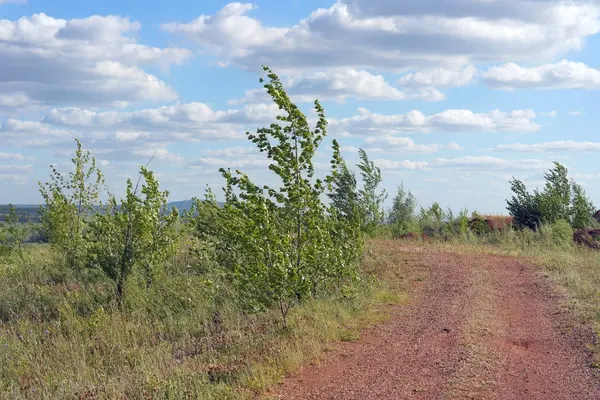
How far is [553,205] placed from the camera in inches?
1092

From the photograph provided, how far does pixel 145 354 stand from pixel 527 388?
5417 mm

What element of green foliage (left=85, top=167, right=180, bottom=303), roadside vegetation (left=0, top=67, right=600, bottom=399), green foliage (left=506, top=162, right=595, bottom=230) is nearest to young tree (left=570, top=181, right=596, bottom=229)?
green foliage (left=506, top=162, right=595, bottom=230)

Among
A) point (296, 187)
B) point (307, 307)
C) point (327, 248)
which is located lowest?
point (307, 307)

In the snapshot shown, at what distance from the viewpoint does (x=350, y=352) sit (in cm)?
936

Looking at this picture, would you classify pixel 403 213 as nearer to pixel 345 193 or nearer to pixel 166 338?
pixel 345 193

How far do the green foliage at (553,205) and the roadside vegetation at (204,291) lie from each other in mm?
9080

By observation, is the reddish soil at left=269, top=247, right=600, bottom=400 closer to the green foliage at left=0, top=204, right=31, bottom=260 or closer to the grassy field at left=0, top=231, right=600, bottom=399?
the grassy field at left=0, top=231, right=600, bottom=399

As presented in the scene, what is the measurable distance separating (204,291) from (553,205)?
1849 centimetres

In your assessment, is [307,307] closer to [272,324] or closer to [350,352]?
[272,324]

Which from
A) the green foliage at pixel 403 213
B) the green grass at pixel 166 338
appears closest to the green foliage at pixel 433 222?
the green foliage at pixel 403 213

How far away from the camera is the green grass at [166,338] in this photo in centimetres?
826

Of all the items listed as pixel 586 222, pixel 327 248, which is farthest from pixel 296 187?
pixel 586 222

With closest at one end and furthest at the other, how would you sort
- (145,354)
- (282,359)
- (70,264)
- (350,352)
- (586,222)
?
1. (282,359)
2. (350,352)
3. (145,354)
4. (70,264)
5. (586,222)

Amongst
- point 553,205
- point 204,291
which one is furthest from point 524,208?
point 204,291
